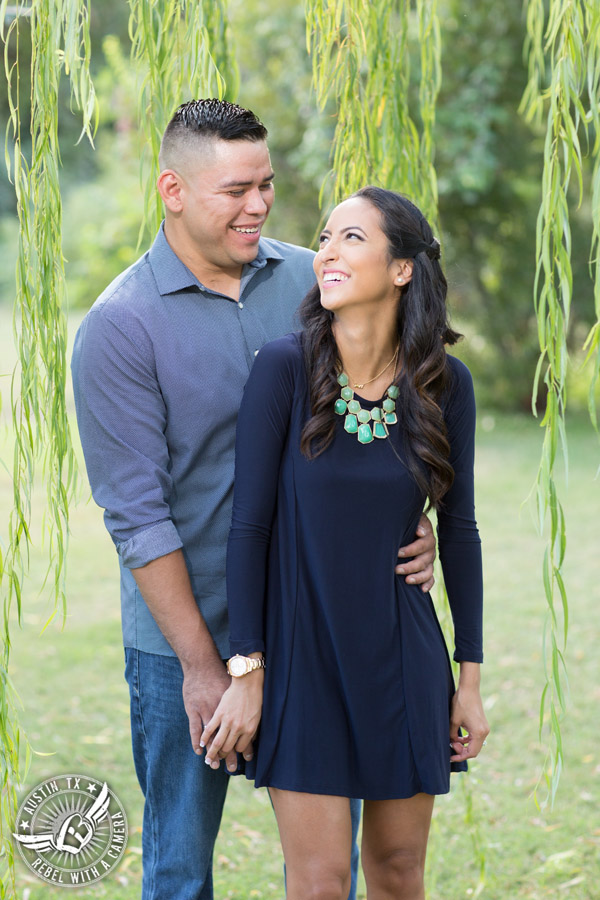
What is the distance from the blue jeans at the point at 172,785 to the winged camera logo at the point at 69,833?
3.68 ft

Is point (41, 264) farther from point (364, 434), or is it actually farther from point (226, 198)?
point (364, 434)

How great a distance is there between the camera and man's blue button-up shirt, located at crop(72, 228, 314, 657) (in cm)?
195

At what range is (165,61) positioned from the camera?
7.98 feet

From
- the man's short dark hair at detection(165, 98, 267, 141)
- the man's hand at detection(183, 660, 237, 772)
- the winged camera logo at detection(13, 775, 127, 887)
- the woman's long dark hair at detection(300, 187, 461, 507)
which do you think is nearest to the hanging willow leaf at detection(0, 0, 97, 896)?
the man's short dark hair at detection(165, 98, 267, 141)

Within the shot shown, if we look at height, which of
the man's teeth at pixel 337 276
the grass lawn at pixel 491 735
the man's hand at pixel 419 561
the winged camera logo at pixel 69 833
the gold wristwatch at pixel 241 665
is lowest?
the grass lawn at pixel 491 735

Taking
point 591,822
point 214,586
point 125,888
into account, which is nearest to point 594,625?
point 591,822

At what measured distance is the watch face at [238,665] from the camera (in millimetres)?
1890

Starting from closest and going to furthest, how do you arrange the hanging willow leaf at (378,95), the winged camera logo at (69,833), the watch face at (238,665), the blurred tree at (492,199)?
the watch face at (238,665) → the hanging willow leaf at (378,95) → the winged camera logo at (69,833) → the blurred tree at (492,199)

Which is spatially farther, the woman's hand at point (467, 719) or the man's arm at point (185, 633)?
the woman's hand at point (467, 719)

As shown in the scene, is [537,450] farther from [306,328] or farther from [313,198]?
[306,328]

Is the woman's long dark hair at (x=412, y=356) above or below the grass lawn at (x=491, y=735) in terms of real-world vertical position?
above

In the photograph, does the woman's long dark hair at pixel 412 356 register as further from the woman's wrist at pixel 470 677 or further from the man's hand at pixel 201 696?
the man's hand at pixel 201 696

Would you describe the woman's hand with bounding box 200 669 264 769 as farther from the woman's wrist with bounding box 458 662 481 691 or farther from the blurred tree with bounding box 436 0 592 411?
the blurred tree with bounding box 436 0 592 411

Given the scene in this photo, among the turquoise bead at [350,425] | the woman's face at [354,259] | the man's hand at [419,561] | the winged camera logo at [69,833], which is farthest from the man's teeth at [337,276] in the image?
the winged camera logo at [69,833]
